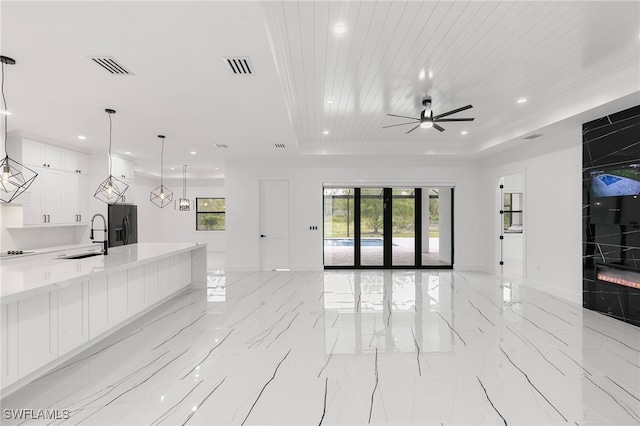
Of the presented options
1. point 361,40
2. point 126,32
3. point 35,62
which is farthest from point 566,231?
point 35,62

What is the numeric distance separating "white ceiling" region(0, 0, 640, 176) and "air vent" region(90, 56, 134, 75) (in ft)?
0.25

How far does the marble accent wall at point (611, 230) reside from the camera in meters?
3.88

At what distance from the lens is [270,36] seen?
2.50 meters

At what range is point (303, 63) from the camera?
10.7 ft

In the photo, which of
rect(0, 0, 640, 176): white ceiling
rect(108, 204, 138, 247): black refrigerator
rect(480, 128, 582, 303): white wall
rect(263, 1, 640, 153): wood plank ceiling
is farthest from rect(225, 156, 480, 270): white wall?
rect(108, 204, 138, 247): black refrigerator

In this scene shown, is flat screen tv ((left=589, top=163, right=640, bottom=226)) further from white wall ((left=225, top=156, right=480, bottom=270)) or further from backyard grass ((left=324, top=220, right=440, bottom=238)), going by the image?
backyard grass ((left=324, top=220, right=440, bottom=238))

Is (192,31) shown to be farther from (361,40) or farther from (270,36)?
(361,40)

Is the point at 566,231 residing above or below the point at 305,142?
below

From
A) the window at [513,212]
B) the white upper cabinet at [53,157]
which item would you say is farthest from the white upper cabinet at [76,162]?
the window at [513,212]

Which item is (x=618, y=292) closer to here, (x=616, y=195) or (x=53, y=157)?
(x=616, y=195)

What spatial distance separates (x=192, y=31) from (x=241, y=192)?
17.4ft

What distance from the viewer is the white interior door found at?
7.45m

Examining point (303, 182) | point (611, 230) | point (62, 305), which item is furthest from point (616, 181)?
point (62, 305)

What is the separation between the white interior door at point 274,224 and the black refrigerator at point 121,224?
3.10 m
